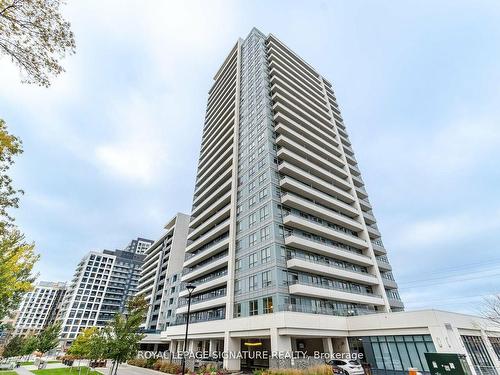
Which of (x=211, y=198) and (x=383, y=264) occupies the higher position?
(x=211, y=198)

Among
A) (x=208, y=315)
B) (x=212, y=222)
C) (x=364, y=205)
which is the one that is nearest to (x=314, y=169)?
(x=364, y=205)

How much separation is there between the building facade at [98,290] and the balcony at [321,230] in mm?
99819

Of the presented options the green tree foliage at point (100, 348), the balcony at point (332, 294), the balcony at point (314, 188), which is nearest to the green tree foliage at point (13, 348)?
the green tree foliage at point (100, 348)

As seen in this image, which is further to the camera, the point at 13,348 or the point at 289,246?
the point at 13,348

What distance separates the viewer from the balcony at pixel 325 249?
108 feet

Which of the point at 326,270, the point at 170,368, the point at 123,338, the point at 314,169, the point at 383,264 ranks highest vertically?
the point at 314,169

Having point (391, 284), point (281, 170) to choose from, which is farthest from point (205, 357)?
point (391, 284)

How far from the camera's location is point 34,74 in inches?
267

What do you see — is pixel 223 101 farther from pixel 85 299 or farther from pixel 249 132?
pixel 85 299

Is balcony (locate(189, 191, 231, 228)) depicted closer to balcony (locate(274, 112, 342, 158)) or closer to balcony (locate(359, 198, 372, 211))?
balcony (locate(274, 112, 342, 158))

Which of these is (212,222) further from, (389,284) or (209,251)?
(389,284)

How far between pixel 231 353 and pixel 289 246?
14246mm

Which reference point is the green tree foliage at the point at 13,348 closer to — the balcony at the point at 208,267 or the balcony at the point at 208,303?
the balcony at the point at 208,303

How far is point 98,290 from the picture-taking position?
11875 cm
